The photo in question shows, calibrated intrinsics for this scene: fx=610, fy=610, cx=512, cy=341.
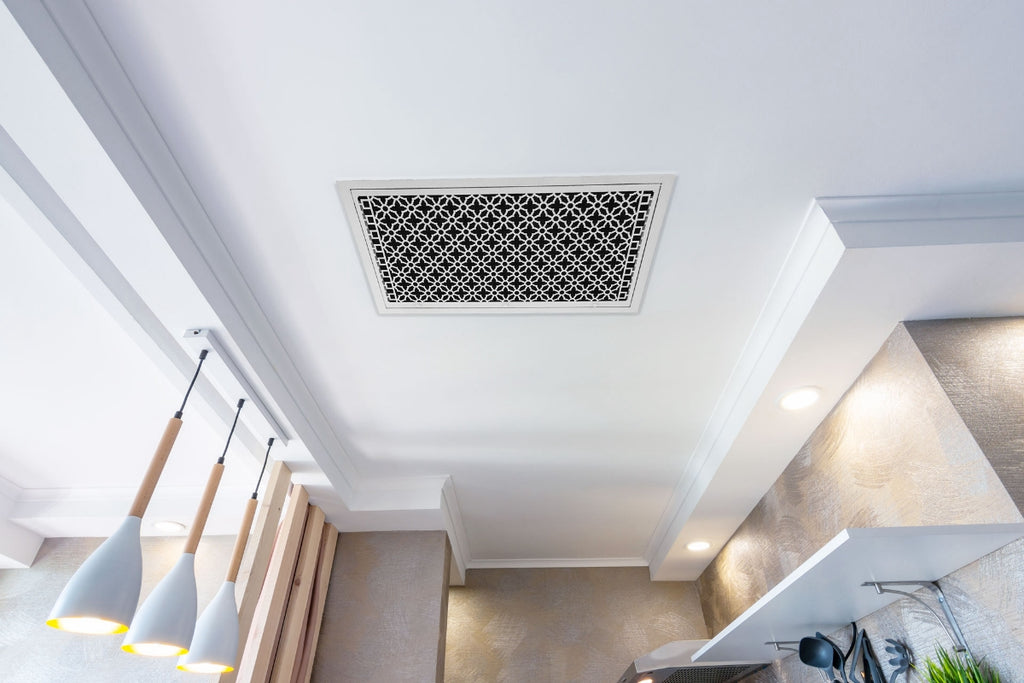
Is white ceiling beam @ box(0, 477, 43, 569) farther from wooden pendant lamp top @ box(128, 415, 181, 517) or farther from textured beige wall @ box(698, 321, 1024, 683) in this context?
textured beige wall @ box(698, 321, 1024, 683)

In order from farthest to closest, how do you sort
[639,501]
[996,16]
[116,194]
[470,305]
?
[639,501]
[470,305]
[116,194]
[996,16]

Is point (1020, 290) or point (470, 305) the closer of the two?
point (1020, 290)

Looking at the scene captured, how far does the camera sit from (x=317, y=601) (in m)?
2.36

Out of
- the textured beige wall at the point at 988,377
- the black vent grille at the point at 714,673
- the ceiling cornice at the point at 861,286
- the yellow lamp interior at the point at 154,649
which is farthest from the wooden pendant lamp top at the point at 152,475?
the black vent grille at the point at 714,673

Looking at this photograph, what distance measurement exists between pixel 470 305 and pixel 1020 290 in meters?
1.33

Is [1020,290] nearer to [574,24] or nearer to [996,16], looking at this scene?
[996,16]

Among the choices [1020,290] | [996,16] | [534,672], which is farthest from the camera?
[534,672]

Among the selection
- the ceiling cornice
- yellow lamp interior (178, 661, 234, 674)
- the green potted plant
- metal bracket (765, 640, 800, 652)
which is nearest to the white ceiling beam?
yellow lamp interior (178, 661, 234, 674)

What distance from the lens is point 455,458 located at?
236cm

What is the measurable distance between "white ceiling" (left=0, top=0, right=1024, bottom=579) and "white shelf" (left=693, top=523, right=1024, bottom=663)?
0.52 meters

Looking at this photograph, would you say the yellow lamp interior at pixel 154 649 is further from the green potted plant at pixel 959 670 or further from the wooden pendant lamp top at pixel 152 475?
the green potted plant at pixel 959 670

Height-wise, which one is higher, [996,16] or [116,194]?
[996,16]

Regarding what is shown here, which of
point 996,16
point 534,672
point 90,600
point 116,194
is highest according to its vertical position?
point 996,16

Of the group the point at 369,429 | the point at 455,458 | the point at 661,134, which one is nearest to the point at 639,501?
the point at 455,458
